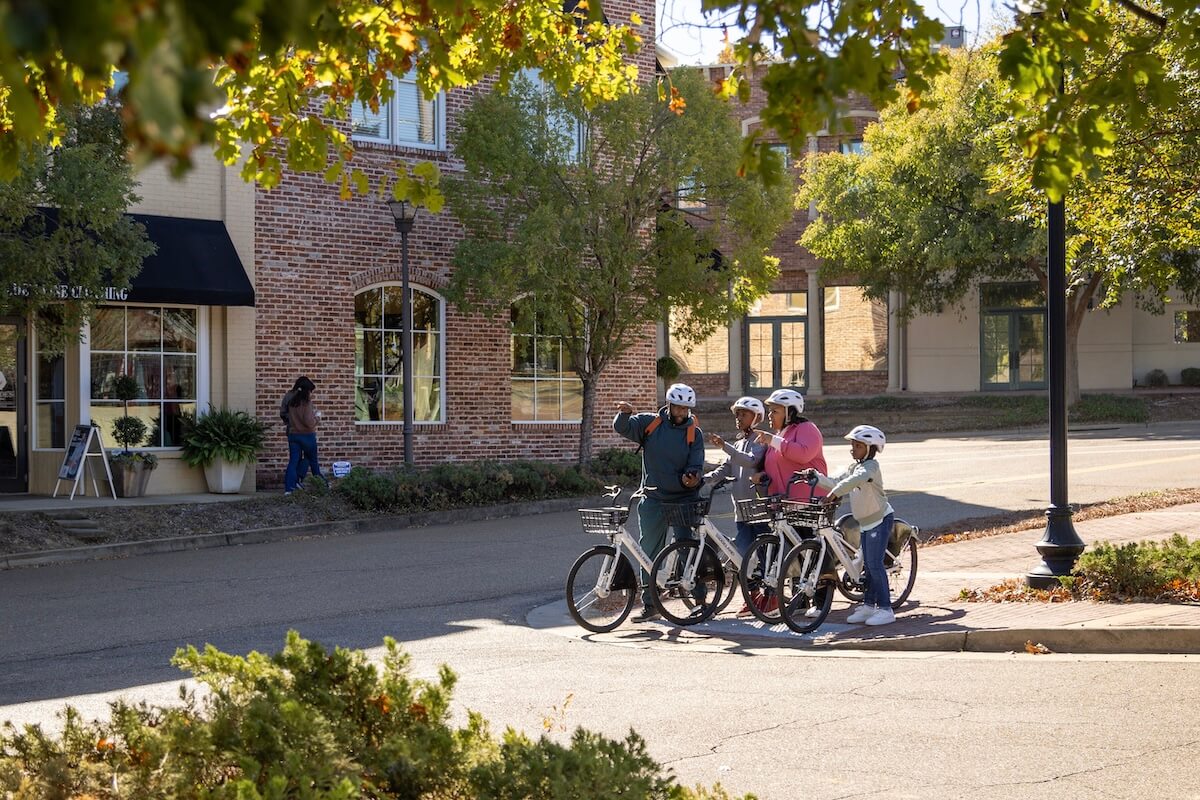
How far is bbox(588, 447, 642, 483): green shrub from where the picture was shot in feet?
70.9

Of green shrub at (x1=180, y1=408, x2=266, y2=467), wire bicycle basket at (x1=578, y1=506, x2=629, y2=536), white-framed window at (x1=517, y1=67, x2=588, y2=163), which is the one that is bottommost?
wire bicycle basket at (x1=578, y1=506, x2=629, y2=536)

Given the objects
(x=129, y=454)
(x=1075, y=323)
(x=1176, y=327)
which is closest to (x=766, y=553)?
(x=129, y=454)

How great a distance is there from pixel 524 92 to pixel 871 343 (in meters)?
22.6

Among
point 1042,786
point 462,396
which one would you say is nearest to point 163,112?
point 1042,786

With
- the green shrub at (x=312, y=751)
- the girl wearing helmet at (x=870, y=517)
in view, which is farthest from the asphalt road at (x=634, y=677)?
the green shrub at (x=312, y=751)

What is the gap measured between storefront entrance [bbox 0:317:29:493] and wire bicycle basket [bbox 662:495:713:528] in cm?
1283

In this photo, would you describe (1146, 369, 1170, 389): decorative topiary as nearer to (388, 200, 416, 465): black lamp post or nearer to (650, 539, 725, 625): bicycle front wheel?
(388, 200, 416, 465): black lamp post

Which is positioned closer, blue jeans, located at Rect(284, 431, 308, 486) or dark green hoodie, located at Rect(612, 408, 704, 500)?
dark green hoodie, located at Rect(612, 408, 704, 500)

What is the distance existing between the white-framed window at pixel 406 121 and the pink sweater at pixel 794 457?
1256 cm

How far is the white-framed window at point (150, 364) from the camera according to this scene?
19.6 metres

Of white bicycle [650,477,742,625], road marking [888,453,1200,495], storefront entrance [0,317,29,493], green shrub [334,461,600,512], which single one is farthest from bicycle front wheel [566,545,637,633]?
storefront entrance [0,317,29,493]

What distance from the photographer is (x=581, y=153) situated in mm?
21438

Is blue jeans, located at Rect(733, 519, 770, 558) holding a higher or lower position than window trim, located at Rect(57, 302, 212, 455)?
lower

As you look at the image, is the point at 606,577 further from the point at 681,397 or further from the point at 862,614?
the point at 862,614
